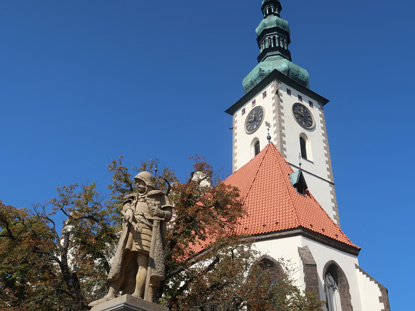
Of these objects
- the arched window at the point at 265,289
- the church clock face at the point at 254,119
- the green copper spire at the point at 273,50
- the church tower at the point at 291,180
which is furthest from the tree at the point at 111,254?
the green copper spire at the point at 273,50

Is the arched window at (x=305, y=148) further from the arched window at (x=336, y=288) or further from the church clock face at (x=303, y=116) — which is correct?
the arched window at (x=336, y=288)

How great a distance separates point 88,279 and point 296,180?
9.32 metres

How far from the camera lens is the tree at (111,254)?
11164mm

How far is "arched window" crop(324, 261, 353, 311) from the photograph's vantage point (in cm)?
1491

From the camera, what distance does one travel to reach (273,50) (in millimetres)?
33375

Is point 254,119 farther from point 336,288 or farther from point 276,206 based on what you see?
point 336,288

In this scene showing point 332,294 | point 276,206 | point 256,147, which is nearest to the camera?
point 332,294

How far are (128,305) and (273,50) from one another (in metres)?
30.7

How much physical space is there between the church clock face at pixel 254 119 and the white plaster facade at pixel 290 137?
31 centimetres

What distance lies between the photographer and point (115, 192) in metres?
13.5

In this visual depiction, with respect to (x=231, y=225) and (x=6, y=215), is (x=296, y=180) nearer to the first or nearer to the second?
(x=231, y=225)

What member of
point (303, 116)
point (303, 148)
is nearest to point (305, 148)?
point (303, 148)

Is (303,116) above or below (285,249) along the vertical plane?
above

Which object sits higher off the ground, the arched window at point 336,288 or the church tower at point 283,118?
the church tower at point 283,118
